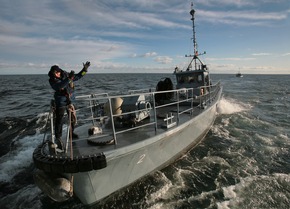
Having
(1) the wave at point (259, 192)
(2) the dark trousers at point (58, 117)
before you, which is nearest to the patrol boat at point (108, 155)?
(2) the dark trousers at point (58, 117)

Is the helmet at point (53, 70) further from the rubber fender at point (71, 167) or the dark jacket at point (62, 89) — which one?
the rubber fender at point (71, 167)

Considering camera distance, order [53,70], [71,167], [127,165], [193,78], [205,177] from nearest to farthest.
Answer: [71,167]
[53,70]
[127,165]
[205,177]
[193,78]

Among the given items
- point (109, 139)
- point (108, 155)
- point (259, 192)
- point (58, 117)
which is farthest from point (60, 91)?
point (259, 192)

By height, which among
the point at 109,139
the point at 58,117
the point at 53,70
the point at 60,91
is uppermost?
the point at 53,70

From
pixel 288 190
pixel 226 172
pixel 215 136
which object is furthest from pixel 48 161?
pixel 215 136

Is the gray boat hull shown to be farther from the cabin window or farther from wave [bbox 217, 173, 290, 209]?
the cabin window

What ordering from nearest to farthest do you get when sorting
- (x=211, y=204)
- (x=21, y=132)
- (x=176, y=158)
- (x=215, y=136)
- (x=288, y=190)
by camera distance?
(x=211, y=204) → (x=288, y=190) → (x=176, y=158) → (x=215, y=136) → (x=21, y=132)

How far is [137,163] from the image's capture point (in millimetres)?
5473

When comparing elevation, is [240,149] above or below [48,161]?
below

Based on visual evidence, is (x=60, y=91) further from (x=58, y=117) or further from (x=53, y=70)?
(x=58, y=117)

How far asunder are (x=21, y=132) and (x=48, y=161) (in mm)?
7906

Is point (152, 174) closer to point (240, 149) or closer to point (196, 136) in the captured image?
point (196, 136)

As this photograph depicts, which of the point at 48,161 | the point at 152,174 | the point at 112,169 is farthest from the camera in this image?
the point at 152,174

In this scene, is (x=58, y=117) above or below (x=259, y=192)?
above
